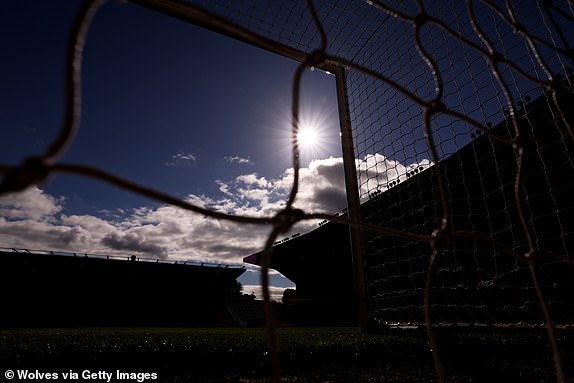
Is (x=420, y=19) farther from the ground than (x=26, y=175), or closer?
farther from the ground

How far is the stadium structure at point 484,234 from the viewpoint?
7.93ft

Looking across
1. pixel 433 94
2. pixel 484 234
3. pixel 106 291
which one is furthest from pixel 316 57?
pixel 106 291

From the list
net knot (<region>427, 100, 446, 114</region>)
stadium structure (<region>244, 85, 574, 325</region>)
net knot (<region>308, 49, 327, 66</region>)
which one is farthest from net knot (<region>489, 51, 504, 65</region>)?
net knot (<region>308, 49, 327, 66</region>)

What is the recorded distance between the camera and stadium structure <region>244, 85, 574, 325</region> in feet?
7.93

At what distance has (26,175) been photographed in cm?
36

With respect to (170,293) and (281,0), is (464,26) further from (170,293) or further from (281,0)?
(170,293)

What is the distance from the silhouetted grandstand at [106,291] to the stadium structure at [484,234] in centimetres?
799

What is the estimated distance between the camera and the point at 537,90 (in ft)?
6.96

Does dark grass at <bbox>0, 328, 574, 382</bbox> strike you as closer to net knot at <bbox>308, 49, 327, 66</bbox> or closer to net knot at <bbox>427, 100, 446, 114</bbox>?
net knot at <bbox>427, 100, 446, 114</bbox>

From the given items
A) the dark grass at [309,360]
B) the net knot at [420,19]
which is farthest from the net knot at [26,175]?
the dark grass at [309,360]

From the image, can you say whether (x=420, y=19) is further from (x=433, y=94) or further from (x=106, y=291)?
(x=106, y=291)

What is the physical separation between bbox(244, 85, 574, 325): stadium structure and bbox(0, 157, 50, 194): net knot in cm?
68

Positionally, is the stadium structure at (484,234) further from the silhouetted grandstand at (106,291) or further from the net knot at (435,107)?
the silhouetted grandstand at (106,291)

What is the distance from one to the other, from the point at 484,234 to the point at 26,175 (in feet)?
4.27
